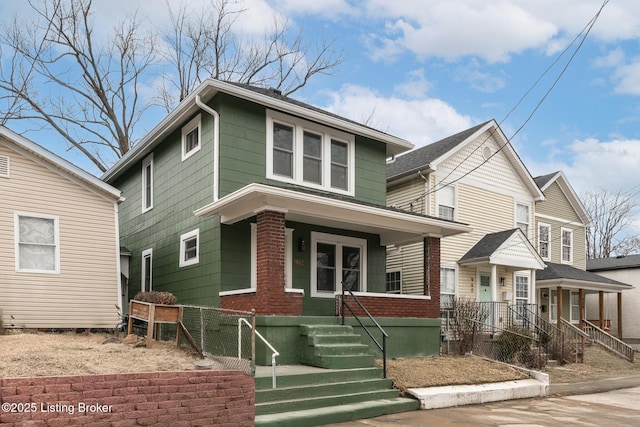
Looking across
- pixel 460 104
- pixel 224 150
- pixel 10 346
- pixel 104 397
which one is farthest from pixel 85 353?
pixel 460 104

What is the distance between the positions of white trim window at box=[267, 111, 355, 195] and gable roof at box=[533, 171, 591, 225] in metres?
12.5

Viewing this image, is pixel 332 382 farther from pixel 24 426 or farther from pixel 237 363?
pixel 24 426

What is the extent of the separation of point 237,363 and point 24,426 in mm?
3115

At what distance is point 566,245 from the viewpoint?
82.5ft

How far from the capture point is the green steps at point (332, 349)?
10484 mm

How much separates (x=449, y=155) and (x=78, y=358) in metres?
14.3

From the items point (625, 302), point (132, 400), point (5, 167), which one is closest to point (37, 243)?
point (5, 167)

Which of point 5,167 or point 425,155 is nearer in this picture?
point 5,167

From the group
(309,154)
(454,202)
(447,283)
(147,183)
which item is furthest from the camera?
(454,202)

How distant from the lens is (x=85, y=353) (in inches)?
343

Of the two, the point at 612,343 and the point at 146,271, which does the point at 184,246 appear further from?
the point at 612,343

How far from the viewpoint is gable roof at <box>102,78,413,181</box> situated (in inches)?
499

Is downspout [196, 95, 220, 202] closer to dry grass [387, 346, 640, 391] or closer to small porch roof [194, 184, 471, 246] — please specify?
small porch roof [194, 184, 471, 246]

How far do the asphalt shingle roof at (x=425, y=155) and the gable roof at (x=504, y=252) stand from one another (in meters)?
3.47
